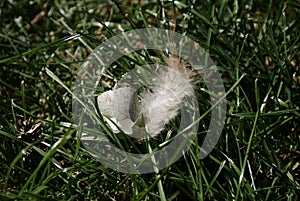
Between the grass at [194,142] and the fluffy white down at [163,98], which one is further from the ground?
the fluffy white down at [163,98]

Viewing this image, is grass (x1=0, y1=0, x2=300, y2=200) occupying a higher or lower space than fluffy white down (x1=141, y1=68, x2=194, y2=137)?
lower

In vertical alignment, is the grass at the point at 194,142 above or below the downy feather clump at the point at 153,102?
below

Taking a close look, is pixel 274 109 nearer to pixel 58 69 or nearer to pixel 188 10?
pixel 188 10

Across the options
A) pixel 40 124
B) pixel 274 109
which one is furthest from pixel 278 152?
pixel 40 124
